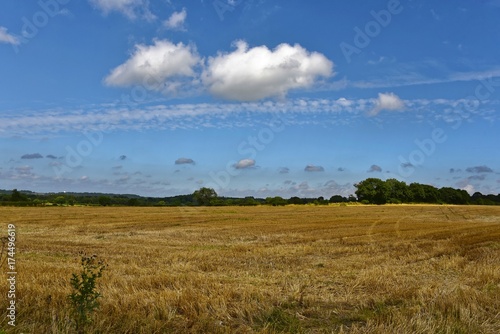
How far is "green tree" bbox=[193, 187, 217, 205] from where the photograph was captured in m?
127

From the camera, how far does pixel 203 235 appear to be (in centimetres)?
2581

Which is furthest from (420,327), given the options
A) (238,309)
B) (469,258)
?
(469,258)

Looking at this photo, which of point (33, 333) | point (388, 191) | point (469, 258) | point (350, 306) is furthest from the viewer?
point (388, 191)

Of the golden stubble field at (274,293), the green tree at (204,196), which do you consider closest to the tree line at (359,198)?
the green tree at (204,196)

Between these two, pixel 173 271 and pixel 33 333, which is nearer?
pixel 33 333

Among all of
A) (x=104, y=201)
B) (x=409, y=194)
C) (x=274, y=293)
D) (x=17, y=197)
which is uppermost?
(x=409, y=194)

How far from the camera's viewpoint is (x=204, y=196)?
127438 millimetres

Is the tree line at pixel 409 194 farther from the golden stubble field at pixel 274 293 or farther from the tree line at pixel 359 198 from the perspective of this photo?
the golden stubble field at pixel 274 293

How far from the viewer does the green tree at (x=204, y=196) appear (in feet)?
416

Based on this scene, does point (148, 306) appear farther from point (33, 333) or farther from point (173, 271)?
point (173, 271)

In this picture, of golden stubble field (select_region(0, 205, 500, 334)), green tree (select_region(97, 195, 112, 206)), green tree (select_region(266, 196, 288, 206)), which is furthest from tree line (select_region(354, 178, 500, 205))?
golden stubble field (select_region(0, 205, 500, 334))

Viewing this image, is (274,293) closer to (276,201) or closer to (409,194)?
(276,201)

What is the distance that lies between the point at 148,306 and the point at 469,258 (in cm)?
1192

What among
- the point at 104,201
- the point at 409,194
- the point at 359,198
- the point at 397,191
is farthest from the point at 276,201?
the point at 104,201
